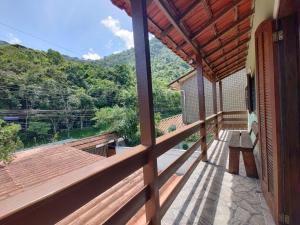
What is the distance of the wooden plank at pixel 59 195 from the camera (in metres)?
0.61

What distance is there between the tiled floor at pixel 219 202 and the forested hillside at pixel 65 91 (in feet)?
43.7

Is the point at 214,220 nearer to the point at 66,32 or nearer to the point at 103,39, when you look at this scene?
the point at 66,32

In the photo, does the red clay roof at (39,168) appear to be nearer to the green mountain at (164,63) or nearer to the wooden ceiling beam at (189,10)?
the wooden ceiling beam at (189,10)

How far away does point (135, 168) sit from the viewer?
135 centimetres

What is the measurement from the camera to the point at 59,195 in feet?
2.43

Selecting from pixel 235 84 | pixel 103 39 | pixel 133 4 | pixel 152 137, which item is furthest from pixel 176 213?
pixel 103 39

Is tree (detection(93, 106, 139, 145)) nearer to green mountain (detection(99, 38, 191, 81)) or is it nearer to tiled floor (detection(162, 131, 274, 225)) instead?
tiled floor (detection(162, 131, 274, 225))

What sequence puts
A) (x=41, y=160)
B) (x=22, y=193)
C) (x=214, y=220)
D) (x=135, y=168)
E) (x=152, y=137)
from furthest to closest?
(x=41, y=160) → (x=214, y=220) → (x=152, y=137) → (x=135, y=168) → (x=22, y=193)

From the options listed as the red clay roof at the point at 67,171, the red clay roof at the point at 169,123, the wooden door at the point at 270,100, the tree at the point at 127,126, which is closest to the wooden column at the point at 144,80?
the red clay roof at the point at 67,171

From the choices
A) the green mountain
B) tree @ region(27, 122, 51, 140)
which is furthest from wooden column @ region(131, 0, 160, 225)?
the green mountain

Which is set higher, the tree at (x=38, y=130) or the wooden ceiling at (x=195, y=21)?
the wooden ceiling at (x=195, y=21)

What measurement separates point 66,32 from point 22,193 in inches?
1676

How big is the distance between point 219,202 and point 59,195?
2206 millimetres

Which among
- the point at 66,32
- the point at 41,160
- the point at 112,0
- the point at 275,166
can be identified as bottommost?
the point at 41,160
